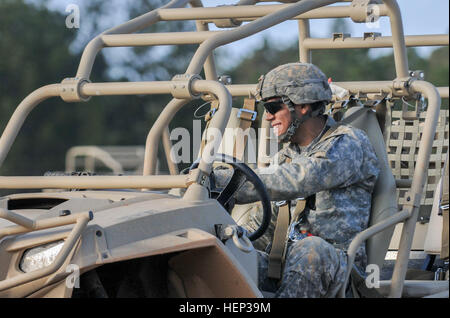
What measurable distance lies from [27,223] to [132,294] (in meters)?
0.48

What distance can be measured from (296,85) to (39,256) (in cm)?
159

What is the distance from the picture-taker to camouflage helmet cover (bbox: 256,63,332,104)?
459 centimetres

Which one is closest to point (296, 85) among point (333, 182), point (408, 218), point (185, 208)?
point (333, 182)

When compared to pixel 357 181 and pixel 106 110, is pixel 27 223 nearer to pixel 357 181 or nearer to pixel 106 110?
pixel 357 181

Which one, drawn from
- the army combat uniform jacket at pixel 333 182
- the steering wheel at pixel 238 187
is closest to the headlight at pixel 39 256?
the steering wheel at pixel 238 187

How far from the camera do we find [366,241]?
181 inches

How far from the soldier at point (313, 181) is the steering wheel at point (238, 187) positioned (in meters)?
0.04

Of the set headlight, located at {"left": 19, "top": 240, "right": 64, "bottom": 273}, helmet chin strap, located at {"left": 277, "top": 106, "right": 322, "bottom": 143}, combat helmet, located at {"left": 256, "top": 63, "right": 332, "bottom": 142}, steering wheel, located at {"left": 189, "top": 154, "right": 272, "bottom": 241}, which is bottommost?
headlight, located at {"left": 19, "top": 240, "right": 64, "bottom": 273}

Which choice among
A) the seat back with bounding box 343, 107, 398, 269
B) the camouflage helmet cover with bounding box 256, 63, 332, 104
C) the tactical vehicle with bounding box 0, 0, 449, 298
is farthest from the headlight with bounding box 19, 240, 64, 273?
the seat back with bounding box 343, 107, 398, 269

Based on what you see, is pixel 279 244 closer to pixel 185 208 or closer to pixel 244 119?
pixel 185 208

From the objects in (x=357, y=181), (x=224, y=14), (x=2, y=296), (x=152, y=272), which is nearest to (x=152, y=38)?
(x=224, y=14)

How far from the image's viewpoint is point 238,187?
416 centimetres

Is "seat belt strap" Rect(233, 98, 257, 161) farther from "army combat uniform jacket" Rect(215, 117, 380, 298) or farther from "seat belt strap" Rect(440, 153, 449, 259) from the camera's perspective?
"seat belt strap" Rect(440, 153, 449, 259)

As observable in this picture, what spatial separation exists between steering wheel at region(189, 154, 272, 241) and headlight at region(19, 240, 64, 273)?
75cm
